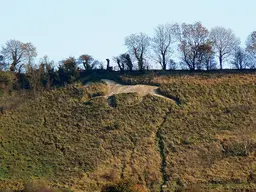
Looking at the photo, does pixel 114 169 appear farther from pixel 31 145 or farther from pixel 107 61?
pixel 107 61

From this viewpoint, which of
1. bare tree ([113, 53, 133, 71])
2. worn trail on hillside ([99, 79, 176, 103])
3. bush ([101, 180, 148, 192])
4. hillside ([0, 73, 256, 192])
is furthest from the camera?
bare tree ([113, 53, 133, 71])

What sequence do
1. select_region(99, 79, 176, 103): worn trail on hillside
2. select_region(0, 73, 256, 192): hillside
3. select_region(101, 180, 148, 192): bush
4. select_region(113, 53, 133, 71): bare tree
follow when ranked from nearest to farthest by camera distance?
1. select_region(101, 180, 148, 192): bush
2. select_region(0, 73, 256, 192): hillside
3. select_region(99, 79, 176, 103): worn trail on hillside
4. select_region(113, 53, 133, 71): bare tree

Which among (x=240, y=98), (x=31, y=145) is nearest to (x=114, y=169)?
(x=31, y=145)

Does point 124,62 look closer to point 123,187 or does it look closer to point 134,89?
point 134,89

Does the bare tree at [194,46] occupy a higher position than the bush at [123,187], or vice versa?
the bare tree at [194,46]

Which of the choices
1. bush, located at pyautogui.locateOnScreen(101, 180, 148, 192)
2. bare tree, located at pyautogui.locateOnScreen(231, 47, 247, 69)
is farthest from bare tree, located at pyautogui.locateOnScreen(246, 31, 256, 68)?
bush, located at pyautogui.locateOnScreen(101, 180, 148, 192)

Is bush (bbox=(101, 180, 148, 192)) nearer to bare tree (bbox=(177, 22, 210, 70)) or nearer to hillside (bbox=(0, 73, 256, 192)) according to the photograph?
hillside (bbox=(0, 73, 256, 192))

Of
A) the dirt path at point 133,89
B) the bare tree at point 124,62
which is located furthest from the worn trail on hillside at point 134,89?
the bare tree at point 124,62

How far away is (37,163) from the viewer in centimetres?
6375

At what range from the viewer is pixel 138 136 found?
2731 inches

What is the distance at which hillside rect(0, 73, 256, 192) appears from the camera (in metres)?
61.3

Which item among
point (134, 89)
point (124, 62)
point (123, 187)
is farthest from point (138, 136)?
point (124, 62)

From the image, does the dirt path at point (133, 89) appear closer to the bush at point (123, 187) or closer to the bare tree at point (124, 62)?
the bare tree at point (124, 62)

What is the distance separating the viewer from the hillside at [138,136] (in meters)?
61.3
